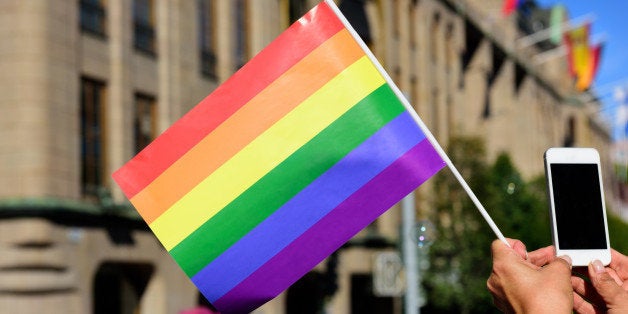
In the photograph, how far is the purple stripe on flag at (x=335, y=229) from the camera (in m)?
5.31

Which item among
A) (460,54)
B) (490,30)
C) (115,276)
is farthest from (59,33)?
(490,30)

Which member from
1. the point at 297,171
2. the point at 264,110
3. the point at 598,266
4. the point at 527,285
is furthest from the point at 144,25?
the point at 527,285

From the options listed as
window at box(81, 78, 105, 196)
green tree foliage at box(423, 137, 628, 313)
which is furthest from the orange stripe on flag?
green tree foliage at box(423, 137, 628, 313)

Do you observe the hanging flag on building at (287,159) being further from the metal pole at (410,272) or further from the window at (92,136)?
the window at (92,136)

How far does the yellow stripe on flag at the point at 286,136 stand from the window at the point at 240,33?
89.7ft

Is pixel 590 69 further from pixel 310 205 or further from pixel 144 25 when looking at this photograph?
pixel 310 205

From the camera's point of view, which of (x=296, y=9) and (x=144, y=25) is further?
(x=296, y=9)

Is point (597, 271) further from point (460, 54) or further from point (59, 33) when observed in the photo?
point (460, 54)

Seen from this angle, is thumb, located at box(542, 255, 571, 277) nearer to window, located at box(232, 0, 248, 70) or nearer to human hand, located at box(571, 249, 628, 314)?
human hand, located at box(571, 249, 628, 314)

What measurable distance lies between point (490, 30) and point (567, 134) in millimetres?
30678

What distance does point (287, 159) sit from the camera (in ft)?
18.6

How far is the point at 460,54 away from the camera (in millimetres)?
57156

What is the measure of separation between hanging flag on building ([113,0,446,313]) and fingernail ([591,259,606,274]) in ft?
5.53

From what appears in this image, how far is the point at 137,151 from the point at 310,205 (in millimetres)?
22712
